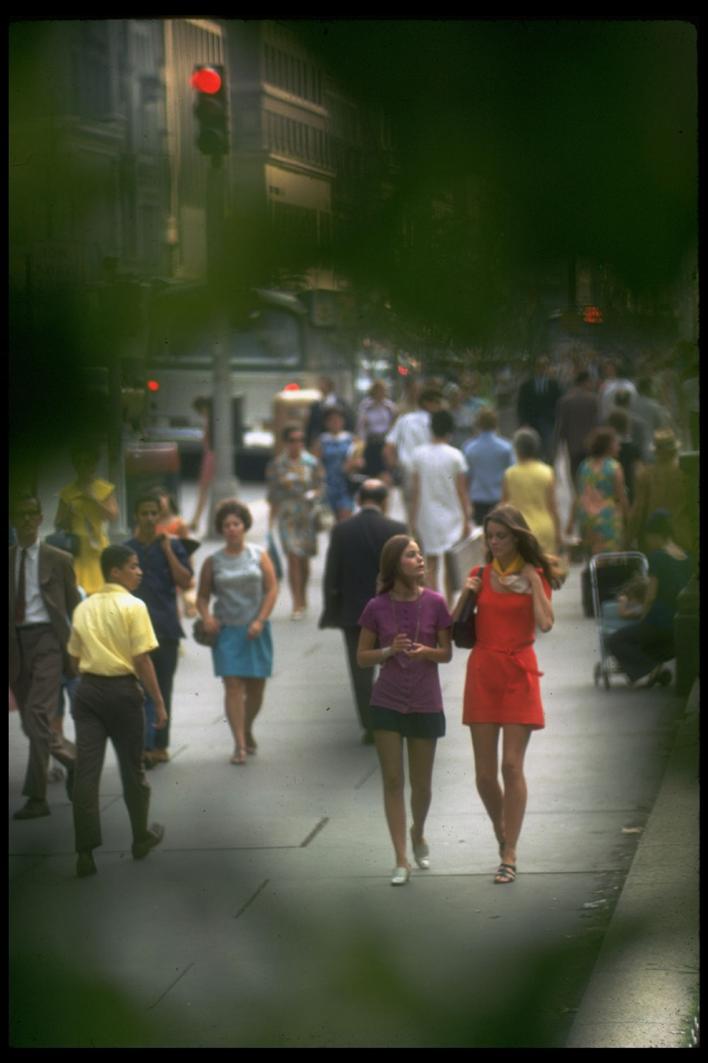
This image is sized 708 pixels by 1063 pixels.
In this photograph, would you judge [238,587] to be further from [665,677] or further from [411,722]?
[665,677]

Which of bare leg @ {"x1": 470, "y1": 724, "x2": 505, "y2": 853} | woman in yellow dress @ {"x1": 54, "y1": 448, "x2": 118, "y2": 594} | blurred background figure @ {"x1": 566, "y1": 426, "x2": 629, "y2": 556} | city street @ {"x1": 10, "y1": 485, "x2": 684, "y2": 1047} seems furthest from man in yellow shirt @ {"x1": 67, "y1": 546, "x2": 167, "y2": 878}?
blurred background figure @ {"x1": 566, "y1": 426, "x2": 629, "y2": 556}

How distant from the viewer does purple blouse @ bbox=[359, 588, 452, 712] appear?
6438 millimetres

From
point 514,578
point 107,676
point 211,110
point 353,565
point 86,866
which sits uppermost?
point 211,110

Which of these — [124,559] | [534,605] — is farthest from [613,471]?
[124,559]

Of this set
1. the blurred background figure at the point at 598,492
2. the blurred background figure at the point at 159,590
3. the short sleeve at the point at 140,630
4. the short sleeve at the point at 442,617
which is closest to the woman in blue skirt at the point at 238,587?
the blurred background figure at the point at 159,590

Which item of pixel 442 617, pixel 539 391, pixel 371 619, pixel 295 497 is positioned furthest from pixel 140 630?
pixel 295 497

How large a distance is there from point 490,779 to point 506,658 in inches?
31.5

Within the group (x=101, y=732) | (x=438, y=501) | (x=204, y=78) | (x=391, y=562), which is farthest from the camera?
(x=438, y=501)

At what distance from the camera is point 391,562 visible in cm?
650

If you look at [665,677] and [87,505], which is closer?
[87,505]

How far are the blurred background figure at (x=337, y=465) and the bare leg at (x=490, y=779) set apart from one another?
9588mm

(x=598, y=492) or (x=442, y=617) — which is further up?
(x=598, y=492)

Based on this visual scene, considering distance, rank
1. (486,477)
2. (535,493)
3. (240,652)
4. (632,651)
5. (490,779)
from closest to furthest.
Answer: (490,779), (632,651), (240,652), (535,493), (486,477)

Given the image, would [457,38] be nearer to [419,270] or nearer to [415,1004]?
[419,270]
